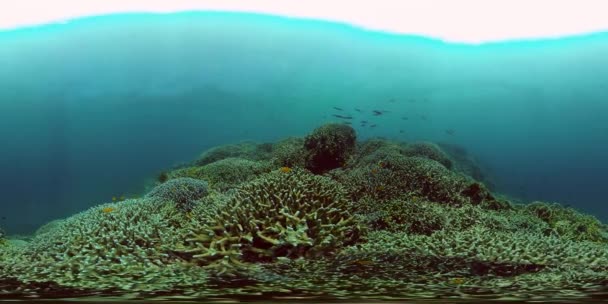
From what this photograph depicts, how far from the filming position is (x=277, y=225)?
463 cm

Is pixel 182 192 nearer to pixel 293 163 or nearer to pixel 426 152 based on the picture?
pixel 293 163

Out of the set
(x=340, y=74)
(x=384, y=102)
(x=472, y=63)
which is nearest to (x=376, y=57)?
(x=340, y=74)

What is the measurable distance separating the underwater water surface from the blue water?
0.18 m

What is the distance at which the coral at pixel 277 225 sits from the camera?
4.46 metres

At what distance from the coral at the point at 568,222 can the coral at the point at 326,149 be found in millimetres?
4359

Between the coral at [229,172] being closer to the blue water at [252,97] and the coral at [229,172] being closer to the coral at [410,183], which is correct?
the coral at [410,183]

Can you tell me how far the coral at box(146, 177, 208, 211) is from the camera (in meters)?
6.67

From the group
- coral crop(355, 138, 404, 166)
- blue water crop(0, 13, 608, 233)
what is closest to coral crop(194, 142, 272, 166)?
coral crop(355, 138, 404, 166)

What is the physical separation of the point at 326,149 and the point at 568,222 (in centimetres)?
536

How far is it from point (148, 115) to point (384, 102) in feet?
70.2

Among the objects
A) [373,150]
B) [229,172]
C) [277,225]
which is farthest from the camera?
[373,150]

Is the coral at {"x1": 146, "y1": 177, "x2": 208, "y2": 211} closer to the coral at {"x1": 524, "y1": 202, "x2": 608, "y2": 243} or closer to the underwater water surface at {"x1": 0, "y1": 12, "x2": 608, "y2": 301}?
the underwater water surface at {"x1": 0, "y1": 12, "x2": 608, "y2": 301}

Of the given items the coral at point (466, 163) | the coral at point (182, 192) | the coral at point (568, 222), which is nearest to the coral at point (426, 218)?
the coral at point (568, 222)

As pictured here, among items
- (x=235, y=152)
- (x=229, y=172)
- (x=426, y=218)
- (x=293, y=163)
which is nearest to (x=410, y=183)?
(x=426, y=218)
